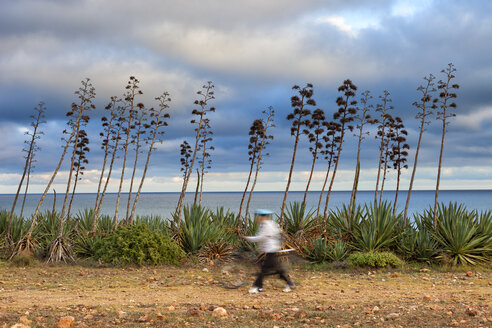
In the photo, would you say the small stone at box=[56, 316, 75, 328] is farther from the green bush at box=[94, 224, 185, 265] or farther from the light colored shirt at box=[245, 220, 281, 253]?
the green bush at box=[94, 224, 185, 265]

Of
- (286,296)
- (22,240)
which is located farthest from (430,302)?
(22,240)

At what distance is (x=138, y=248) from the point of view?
1418 cm

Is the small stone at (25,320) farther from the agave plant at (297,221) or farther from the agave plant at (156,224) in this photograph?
the agave plant at (297,221)

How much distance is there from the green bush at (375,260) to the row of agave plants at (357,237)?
679 mm

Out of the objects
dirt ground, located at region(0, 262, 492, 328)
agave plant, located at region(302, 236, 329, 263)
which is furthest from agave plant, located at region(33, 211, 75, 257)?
agave plant, located at region(302, 236, 329, 263)

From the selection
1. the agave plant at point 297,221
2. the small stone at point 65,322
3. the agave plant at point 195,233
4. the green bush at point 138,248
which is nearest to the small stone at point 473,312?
the small stone at point 65,322

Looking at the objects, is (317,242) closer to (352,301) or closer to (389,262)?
(389,262)

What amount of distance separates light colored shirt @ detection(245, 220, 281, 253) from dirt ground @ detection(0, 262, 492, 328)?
103cm

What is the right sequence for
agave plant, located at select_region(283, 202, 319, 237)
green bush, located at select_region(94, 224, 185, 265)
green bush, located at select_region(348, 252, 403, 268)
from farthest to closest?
agave plant, located at select_region(283, 202, 319, 237), green bush, located at select_region(94, 224, 185, 265), green bush, located at select_region(348, 252, 403, 268)

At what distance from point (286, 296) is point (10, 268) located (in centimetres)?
936

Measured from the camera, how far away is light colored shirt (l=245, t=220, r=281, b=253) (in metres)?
9.98

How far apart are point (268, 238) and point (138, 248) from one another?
575cm

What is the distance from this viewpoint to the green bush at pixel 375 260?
13.5 metres

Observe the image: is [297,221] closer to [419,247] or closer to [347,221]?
[347,221]
